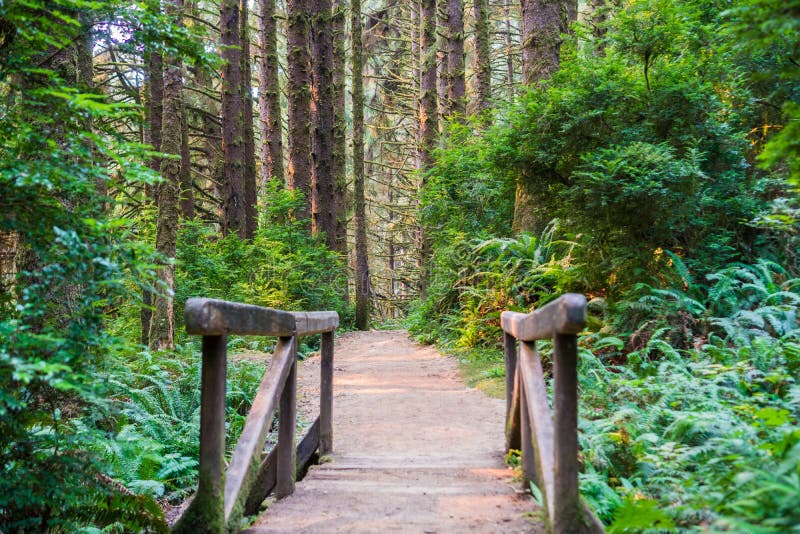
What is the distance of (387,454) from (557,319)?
3.20 m

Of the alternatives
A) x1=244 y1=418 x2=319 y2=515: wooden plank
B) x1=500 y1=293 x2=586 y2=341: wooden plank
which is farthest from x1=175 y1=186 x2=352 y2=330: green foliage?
x1=500 y1=293 x2=586 y2=341: wooden plank

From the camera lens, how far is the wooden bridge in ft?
8.86

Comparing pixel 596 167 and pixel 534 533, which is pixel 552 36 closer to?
pixel 596 167

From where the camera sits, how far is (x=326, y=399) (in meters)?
5.21

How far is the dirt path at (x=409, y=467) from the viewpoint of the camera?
3309 mm

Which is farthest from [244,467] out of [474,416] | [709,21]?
[709,21]

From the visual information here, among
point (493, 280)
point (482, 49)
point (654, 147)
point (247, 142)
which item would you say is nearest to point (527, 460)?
point (654, 147)

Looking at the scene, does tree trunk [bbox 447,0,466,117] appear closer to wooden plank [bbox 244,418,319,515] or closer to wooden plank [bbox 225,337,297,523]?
wooden plank [bbox 244,418,319,515]

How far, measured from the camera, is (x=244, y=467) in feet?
10.3

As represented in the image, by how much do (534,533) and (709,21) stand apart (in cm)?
897

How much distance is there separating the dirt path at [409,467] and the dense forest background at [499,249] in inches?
28.5

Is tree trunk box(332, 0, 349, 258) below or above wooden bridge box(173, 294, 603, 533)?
above

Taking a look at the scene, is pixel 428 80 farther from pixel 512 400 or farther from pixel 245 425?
pixel 245 425

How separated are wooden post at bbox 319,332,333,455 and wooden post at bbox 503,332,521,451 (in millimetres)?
1568
